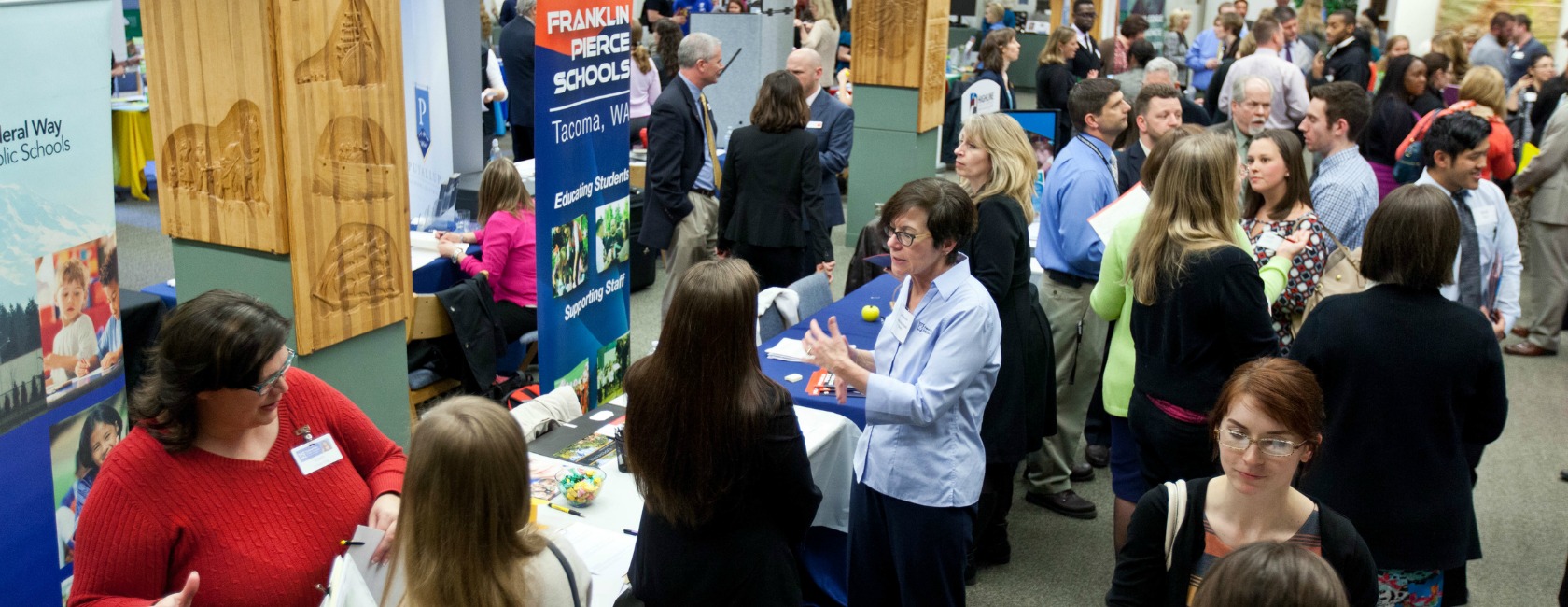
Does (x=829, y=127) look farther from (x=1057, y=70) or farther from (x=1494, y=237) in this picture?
(x=1057, y=70)

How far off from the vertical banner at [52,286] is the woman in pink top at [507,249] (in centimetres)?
223

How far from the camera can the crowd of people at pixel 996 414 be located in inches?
77.4

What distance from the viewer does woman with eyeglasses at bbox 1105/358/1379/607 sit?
6.45ft

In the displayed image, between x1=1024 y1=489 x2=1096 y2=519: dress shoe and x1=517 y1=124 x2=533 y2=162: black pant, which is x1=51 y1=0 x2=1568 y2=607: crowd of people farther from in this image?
x1=517 y1=124 x2=533 y2=162: black pant

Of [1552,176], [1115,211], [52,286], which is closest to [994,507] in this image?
[1115,211]

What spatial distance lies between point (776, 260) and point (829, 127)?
1205 mm

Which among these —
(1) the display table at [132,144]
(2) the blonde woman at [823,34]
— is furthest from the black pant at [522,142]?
(1) the display table at [132,144]

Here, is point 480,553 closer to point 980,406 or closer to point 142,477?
point 142,477

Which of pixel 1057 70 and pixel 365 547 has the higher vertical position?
pixel 1057 70

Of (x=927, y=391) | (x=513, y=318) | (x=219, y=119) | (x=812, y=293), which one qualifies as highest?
(x=219, y=119)

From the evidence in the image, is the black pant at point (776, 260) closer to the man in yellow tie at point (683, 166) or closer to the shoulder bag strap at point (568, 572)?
the man in yellow tie at point (683, 166)

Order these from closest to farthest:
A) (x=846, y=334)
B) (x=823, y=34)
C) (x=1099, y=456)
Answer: (x=846, y=334) < (x=1099, y=456) < (x=823, y=34)

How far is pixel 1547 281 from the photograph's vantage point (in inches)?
249

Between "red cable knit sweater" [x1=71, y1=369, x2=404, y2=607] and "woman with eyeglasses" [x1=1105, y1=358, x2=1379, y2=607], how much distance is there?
1.41 m
